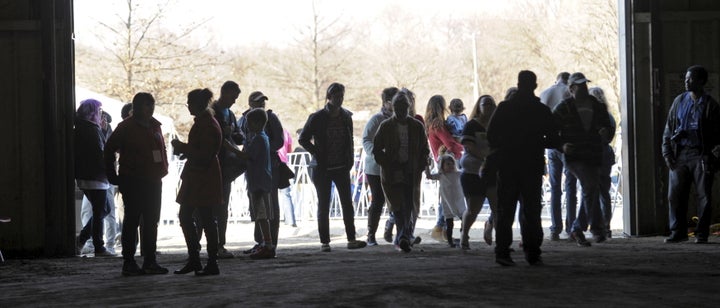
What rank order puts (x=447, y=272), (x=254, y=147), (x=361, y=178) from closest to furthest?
1. (x=447, y=272)
2. (x=254, y=147)
3. (x=361, y=178)

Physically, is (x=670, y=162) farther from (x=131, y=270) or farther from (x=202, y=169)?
(x=131, y=270)

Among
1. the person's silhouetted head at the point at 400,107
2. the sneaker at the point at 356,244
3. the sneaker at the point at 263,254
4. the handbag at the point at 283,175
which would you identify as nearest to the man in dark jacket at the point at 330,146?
the sneaker at the point at 356,244

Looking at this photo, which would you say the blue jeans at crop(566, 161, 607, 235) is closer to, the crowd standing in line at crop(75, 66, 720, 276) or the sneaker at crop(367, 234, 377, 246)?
the crowd standing in line at crop(75, 66, 720, 276)

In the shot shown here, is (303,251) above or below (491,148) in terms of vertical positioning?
below

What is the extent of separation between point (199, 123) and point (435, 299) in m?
3.23

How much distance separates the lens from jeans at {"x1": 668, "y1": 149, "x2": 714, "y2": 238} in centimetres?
1320

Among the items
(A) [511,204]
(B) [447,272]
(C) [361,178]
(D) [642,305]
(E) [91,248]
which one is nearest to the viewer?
(D) [642,305]

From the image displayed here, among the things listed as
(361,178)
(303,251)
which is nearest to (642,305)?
(303,251)

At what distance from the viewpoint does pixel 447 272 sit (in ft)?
33.3

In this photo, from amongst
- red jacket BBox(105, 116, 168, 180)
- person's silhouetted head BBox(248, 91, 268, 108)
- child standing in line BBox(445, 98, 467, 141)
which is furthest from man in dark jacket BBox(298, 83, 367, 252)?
Result: red jacket BBox(105, 116, 168, 180)

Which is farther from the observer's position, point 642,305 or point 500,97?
point 500,97

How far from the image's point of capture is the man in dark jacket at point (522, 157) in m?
10.9

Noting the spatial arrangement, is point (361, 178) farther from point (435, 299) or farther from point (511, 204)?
point (435, 299)

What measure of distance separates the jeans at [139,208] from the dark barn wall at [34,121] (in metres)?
3.38
